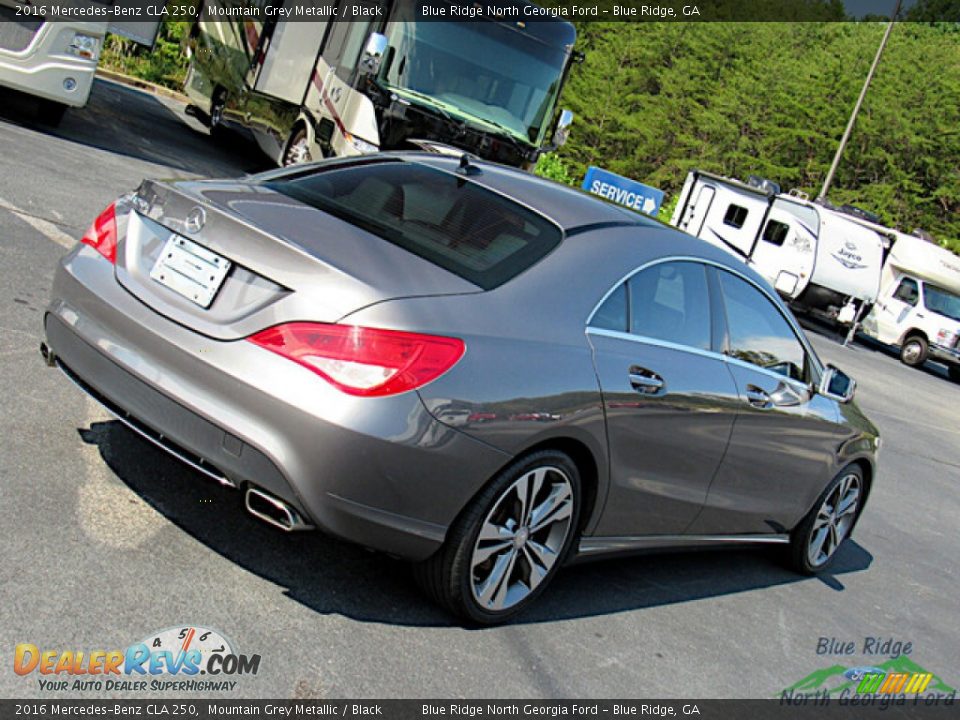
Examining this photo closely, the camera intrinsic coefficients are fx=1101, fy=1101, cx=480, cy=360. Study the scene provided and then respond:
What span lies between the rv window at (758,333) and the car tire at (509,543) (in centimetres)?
128

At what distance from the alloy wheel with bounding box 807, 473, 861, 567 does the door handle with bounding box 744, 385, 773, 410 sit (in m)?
1.16

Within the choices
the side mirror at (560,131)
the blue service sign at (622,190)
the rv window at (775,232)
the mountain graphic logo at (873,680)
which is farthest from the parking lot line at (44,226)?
the rv window at (775,232)

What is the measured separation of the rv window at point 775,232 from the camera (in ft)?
85.0

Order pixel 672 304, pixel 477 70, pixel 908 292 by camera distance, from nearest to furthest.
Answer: pixel 672 304, pixel 477 70, pixel 908 292

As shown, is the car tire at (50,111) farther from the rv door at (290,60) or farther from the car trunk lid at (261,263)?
the car trunk lid at (261,263)

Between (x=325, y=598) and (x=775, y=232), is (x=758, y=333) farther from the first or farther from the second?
(x=775, y=232)

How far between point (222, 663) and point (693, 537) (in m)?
2.46

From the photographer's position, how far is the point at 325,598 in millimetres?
3854

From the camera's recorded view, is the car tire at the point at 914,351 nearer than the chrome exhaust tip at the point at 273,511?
No

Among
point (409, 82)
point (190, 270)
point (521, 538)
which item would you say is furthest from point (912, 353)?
point (190, 270)

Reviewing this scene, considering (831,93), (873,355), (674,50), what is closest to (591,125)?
(674,50)

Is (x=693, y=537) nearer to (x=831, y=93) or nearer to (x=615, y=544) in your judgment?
(x=615, y=544)

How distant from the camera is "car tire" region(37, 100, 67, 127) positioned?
41.6ft

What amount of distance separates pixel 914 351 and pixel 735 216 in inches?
207
